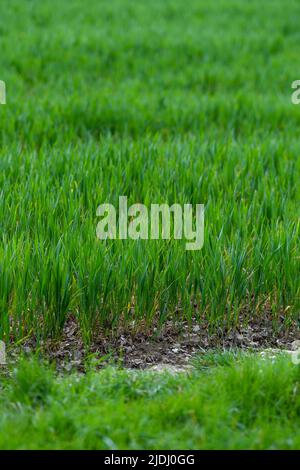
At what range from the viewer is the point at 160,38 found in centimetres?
992

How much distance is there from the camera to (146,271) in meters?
3.72

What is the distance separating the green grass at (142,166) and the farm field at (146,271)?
0.05 ft

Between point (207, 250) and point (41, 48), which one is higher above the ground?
point (41, 48)

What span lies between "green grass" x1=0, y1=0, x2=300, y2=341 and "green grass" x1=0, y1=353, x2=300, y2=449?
0.58 m

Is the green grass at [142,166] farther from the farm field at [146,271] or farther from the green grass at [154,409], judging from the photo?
the green grass at [154,409]

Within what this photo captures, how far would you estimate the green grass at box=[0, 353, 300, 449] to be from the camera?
270 centimetres

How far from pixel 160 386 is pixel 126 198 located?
1.80m

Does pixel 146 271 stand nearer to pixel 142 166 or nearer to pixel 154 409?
pixel 154 409

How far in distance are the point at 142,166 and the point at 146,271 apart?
1.69 meters

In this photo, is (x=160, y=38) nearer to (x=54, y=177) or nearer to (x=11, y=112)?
(x=11, y=112)

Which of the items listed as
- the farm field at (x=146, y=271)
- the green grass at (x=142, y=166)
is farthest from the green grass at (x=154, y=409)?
the green grass at (x=142, y=166)
